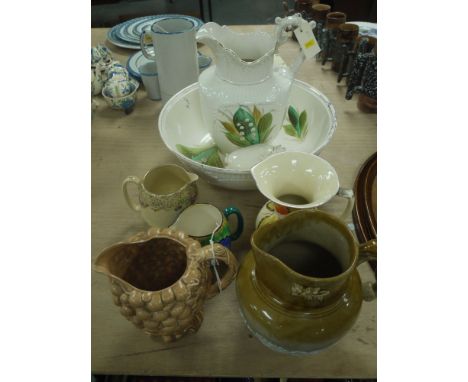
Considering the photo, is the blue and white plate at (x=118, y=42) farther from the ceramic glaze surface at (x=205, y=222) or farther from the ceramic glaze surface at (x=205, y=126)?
the ceramic glaze surface at (x=205, y=222)

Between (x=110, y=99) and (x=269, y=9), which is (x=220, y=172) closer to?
(x=110, y=99)

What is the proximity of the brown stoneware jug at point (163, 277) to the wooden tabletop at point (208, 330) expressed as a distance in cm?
4

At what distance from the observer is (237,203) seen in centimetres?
75

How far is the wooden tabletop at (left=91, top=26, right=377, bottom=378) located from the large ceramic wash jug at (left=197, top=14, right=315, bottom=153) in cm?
16

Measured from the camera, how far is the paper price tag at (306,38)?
2.22ft

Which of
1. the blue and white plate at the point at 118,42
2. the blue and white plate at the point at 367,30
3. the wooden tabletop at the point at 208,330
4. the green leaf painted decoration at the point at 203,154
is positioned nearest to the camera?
the wooden tabletop at the point at 208,330

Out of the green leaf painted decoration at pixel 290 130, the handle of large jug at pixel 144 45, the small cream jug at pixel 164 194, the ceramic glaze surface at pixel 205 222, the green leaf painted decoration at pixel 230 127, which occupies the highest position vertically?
the handle of large jug at pixel 144 45

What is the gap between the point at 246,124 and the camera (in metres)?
0.71

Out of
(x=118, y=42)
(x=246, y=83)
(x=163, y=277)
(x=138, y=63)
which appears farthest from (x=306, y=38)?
(x=118, y=42)

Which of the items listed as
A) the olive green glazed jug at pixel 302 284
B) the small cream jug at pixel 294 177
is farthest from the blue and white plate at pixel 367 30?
the olive green glazed jug at pixel 302 284

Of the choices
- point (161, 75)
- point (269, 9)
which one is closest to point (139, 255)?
point (161, 75)

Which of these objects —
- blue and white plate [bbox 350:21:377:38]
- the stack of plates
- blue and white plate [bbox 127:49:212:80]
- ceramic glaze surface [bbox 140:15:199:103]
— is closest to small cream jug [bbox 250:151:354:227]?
ceramic glaze surface [bbox 140:15:199:103]

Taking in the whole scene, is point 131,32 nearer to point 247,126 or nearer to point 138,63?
point 138,63

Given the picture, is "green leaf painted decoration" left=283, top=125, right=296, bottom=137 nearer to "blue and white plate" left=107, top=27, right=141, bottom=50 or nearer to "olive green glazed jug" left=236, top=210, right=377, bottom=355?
"olive green glazed jug" left=236, top=210, right=377, bottom=355
